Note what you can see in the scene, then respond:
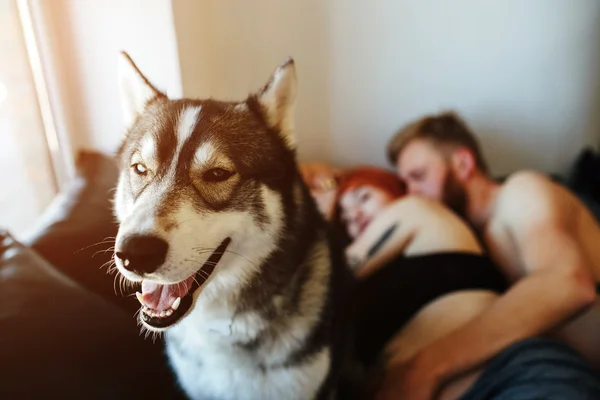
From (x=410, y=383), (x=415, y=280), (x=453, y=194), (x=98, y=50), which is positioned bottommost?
(x=410, y=383)

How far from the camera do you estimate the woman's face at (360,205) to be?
6.07 ft

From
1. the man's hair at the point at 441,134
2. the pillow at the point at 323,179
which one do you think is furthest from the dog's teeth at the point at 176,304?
the man's hair at the point at 441,134

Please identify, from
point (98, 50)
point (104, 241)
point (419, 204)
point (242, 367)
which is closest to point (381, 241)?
point (419, 204)

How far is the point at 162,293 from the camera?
857 mm

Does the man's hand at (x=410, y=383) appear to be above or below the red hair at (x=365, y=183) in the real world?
below

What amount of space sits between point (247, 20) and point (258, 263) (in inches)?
23.7

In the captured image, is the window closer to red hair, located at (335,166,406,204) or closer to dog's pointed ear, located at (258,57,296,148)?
dog's pointed ear, located at (258,57,296,148)

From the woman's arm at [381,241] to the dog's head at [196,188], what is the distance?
0.68m

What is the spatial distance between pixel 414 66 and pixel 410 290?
0.81 meters

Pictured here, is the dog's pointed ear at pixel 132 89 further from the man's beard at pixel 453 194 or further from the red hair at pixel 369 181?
the man's beard at pixel 453 194

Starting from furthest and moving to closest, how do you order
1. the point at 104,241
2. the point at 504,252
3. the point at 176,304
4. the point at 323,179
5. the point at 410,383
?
the point at 323,179 < the point at 504,252 < the point at 410,383 < the point at 104,241 < the point at 176,304

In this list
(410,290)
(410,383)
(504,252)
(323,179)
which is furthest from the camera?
(323,179)

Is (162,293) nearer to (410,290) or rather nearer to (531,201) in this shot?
(410,290)

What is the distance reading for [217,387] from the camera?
3.49 feet
